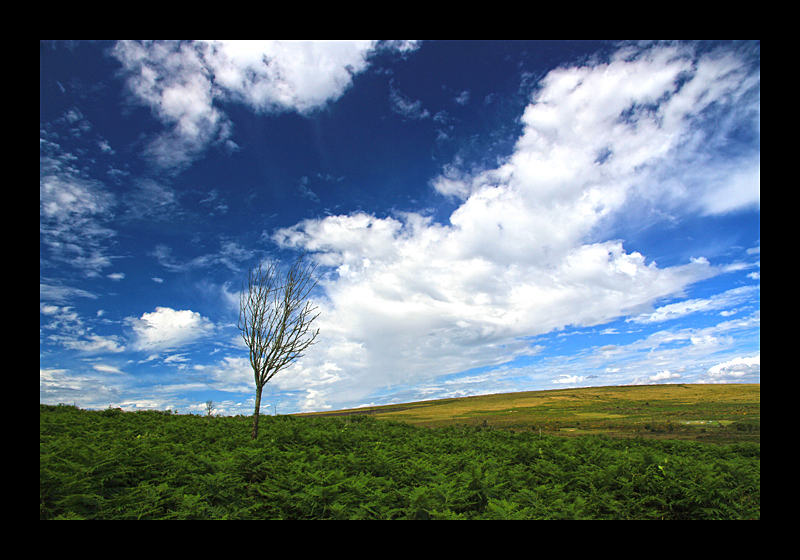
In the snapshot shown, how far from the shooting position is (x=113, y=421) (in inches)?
590

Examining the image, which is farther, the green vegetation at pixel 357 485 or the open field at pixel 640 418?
the open field at pixel 640 418

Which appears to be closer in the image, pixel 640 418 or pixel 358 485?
pixel 358 485

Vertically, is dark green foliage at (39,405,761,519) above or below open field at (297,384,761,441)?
above

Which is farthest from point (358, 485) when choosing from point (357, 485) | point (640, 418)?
A: point (640, 418)

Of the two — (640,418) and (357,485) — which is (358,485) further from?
(640,418)

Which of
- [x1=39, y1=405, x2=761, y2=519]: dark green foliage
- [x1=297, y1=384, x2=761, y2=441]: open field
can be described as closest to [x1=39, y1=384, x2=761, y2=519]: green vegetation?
[x1=39, y1=405, x2=761, y2=519]: dark green foliage

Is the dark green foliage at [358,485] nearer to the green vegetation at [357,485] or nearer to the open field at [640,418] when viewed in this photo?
the green vegetation at [357,485]

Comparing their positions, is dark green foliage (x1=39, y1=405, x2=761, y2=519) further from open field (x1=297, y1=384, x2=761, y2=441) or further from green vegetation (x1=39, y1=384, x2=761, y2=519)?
open field (x1=297, y1=384, x2=761, y2=441)

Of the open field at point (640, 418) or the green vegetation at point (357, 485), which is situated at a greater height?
the green vegetation at point (357, 485)

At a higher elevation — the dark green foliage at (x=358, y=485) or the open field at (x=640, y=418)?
the dark green foliage at (x=358, y=485)

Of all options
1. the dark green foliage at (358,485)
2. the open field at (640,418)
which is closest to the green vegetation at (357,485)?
the dark green foliage at (358,485)

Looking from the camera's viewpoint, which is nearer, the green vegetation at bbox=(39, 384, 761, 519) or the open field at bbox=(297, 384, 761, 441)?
the green vegetation at bbox=(39, 384, 761, 519)
